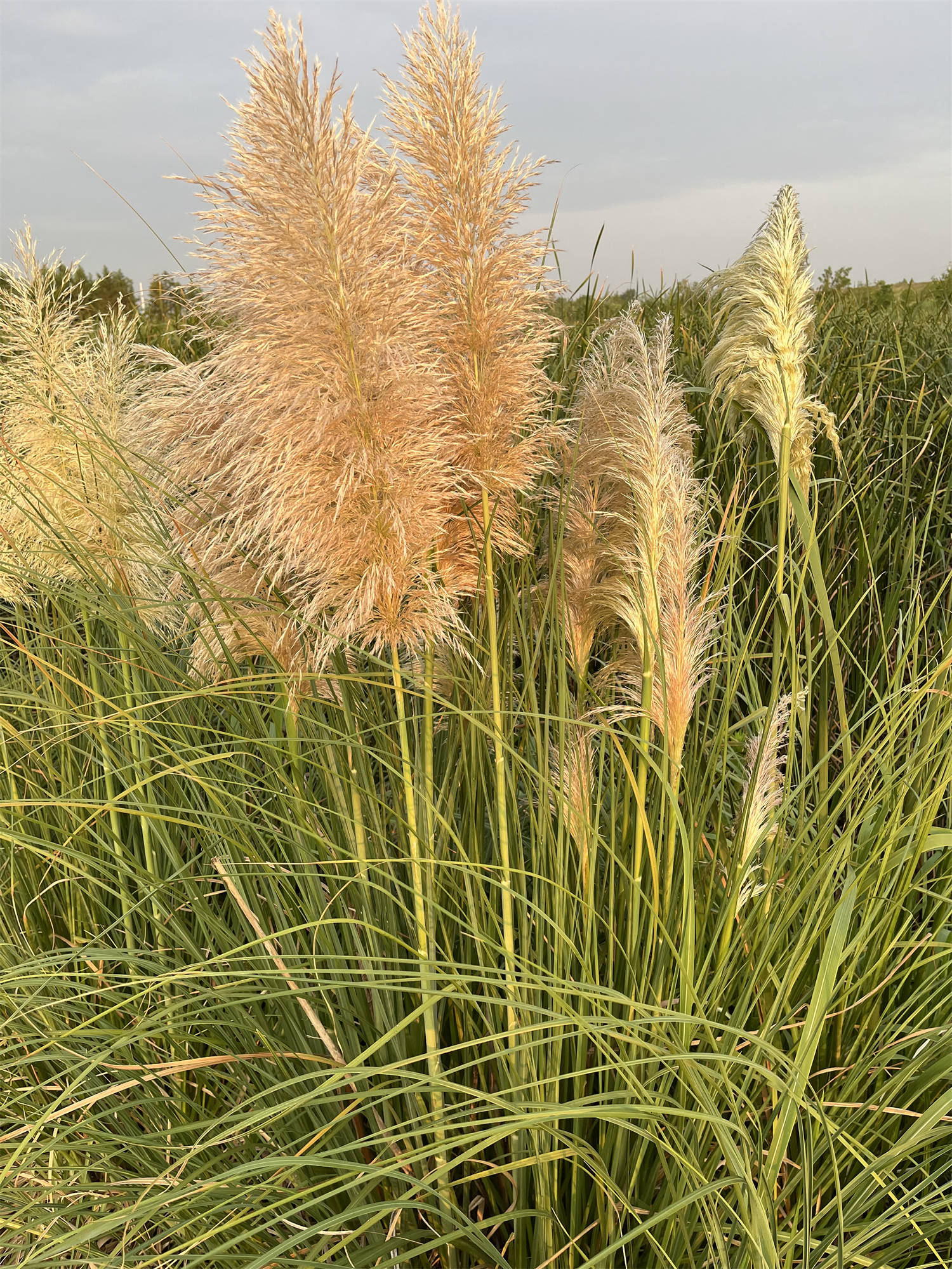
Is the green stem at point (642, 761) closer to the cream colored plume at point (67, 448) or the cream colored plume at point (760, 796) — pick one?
the cream colored plume at point (760, 796)

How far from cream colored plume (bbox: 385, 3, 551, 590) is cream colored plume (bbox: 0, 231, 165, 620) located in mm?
1176

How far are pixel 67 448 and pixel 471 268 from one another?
164 cm

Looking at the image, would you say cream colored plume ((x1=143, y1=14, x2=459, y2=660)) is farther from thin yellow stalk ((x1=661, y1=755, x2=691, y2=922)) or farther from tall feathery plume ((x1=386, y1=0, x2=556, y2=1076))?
thin yellow stalk ((x1=661, y1=755, x2=691, y2=922))

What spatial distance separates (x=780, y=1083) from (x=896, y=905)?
30.2 inches

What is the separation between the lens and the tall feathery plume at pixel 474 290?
1.62m

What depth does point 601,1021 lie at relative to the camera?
1.48 metres

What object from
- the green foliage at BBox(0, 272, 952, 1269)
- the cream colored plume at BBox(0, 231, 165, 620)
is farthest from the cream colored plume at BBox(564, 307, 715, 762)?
the cream colored plume at BBox(0, 231, 165, 620)

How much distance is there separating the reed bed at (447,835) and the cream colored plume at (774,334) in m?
0.02

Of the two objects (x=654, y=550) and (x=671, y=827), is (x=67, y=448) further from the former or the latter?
(x=671, y=827)

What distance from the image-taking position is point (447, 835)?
7.11 ft

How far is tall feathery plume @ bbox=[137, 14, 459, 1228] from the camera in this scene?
4.81 ft

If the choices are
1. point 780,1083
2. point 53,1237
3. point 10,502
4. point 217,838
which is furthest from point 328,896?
point 10,502

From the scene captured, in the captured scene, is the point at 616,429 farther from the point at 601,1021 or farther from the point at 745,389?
the point at 601,1021

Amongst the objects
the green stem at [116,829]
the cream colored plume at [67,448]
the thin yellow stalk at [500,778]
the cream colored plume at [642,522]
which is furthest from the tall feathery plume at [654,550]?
the cream colored plume at [67,448]
